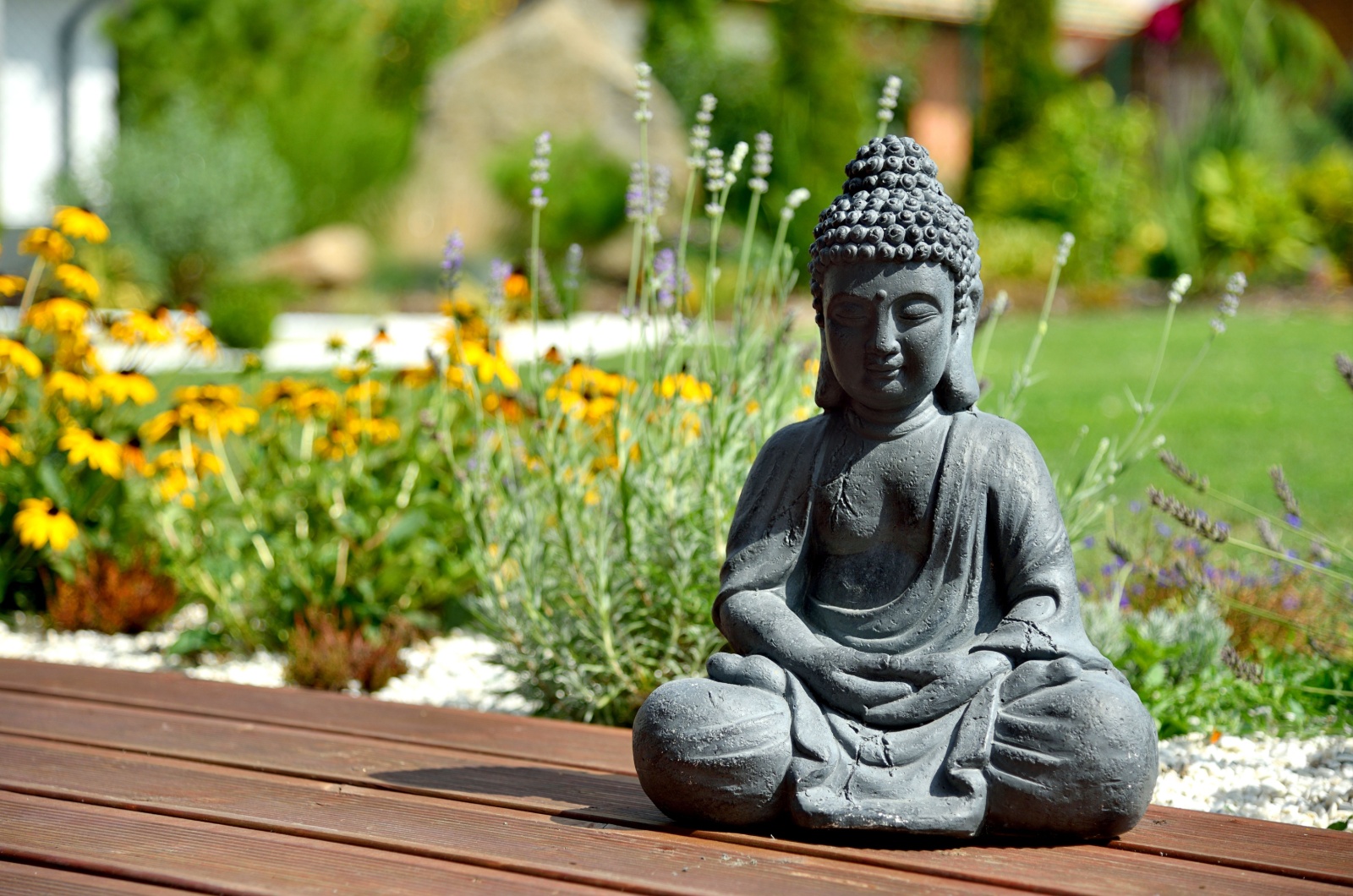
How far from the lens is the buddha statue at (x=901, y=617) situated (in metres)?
2.49

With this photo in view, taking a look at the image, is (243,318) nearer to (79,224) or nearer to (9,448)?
(79,224)

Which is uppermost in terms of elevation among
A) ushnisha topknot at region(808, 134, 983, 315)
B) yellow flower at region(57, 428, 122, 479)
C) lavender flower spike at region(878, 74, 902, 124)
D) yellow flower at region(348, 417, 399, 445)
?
lavender flower spike at region(878, 74, 902, 124)

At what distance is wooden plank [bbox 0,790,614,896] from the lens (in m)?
2.33

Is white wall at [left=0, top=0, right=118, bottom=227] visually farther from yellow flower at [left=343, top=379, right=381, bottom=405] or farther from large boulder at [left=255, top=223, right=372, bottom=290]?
yellow flower at [left=343, top=379, right=381, bottom=405]

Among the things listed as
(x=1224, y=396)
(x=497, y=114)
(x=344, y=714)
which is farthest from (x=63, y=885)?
(x=497, y=114)

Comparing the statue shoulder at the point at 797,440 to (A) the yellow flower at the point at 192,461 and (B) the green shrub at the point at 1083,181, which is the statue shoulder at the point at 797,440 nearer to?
(A) the yellow flower at the point at 192,461

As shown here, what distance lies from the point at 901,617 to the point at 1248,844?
2.46 ft

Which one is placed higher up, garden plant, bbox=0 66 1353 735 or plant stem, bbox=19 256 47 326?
plant stem, bbox=19 256 47 326

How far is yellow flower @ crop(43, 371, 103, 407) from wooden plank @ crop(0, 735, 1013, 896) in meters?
1.78

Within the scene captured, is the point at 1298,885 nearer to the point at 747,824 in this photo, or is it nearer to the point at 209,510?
the point at 747,824

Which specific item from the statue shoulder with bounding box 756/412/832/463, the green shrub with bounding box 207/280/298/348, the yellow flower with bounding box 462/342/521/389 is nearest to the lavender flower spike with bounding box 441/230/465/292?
the yellow flower with bounding box 462/342/521/389

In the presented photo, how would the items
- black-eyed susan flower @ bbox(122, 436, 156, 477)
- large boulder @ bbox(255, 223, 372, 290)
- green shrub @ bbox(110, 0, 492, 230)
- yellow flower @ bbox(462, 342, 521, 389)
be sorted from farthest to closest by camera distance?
green shrub @ bbox(110, 0, 492, 230)
large boulder @ bbox(255, 223, 372, 290)
black-eyed susan flower @ bbox(122, 436, 156, 477)
yellow flower @ bbox(462, 342, 521, 389)

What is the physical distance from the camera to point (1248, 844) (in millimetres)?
2600

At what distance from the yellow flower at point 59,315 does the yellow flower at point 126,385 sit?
220 millimetres
